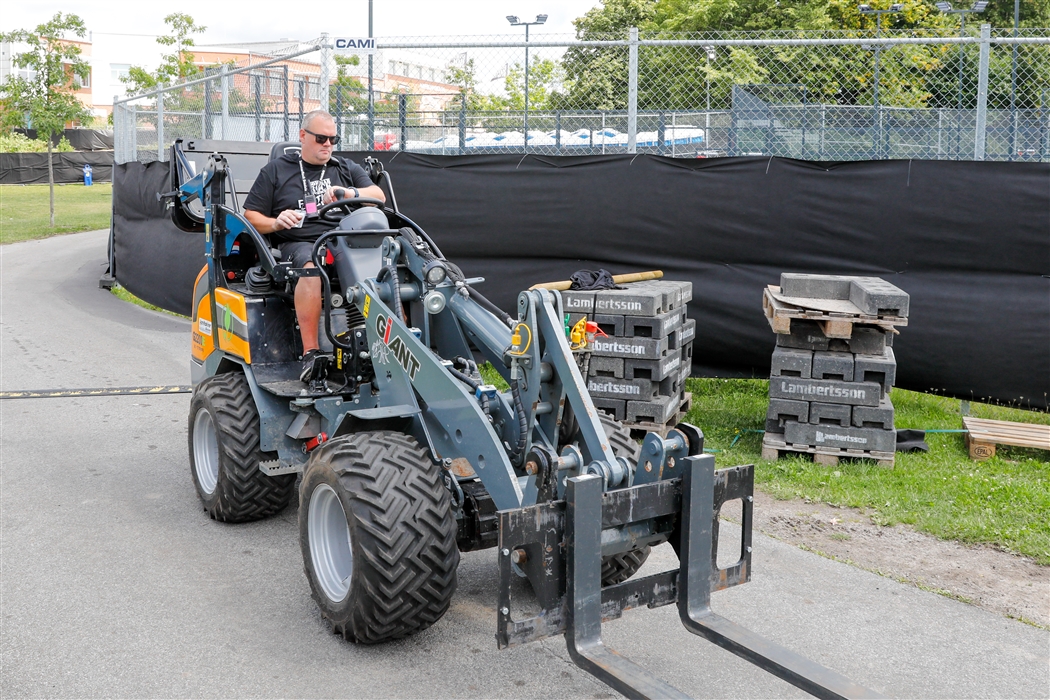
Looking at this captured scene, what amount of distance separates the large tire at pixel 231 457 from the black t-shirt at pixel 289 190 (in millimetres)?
1002

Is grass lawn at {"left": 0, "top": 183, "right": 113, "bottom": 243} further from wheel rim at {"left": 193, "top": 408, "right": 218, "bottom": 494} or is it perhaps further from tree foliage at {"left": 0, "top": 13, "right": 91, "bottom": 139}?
wheel rim at {"left": 193, "top": 408, "right": 218, "bottom": 494}

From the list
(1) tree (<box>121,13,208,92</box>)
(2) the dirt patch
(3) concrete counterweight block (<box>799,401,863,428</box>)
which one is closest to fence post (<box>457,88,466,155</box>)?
(3) concrete counterweight block (<box>799,401,863,428</box>)

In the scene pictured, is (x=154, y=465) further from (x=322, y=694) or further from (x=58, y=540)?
(x=322, y=694)

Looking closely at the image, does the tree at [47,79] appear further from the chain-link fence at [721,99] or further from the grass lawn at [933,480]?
the grass lawn at [933,480]

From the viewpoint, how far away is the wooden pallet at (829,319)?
7.20m

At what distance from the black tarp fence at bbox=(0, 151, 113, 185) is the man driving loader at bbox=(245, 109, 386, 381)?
4334cm

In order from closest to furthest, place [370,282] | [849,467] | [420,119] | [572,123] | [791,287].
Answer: [370,282] < [849,467] < [791,287] < [572,123] < [420,119]

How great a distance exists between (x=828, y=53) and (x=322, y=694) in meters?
8.28

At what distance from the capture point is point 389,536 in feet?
13.5

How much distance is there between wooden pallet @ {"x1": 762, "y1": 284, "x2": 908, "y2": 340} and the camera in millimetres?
7203

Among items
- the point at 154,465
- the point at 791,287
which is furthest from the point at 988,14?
the point at 154,465

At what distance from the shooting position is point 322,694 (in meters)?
4.05

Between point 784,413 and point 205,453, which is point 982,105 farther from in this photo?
point 205,453

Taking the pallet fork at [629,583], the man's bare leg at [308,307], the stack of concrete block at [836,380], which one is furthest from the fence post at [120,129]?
the pallet fork at [629,583]
